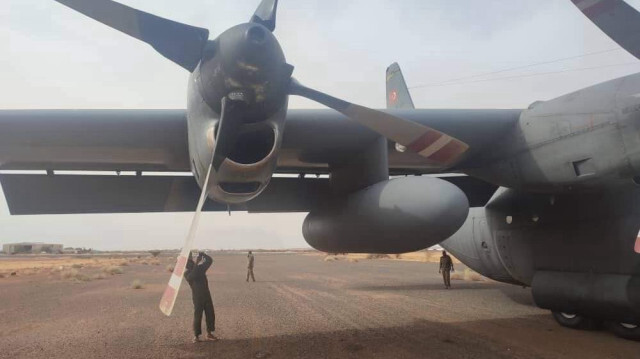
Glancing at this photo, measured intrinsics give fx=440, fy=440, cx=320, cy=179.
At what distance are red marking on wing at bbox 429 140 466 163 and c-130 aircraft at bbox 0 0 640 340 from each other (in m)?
0.02

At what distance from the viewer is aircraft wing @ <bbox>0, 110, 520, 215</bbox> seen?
586cm

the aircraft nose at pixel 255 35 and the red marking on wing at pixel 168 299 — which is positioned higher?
the aircraft nose at pixel 255 35

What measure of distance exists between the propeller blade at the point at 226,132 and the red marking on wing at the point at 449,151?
8.60 feet

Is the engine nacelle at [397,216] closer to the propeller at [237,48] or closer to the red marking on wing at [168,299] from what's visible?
the propeller at [237,48]

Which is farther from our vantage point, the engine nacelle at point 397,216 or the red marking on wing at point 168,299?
the engine nacelle at point 397,216

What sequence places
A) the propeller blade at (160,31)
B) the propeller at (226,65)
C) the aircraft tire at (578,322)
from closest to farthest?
the propeller at (226,65)
the propeller blade at (160,31)
the aircraft tire at (578,322)

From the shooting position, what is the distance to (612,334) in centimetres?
778

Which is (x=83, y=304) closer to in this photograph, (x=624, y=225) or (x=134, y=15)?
(x=134, y=15)

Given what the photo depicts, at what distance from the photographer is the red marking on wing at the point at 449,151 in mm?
5598

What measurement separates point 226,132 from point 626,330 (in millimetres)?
7222

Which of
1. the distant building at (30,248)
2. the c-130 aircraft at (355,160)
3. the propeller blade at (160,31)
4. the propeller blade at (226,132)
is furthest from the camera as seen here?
the distant building at (30,248)

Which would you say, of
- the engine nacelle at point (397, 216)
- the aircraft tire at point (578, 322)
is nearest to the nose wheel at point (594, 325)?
Answer: the aircraft tire at point (578, 322)

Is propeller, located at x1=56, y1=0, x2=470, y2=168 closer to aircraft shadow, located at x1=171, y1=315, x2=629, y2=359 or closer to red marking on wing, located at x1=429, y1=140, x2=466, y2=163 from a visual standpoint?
red marking on wing, located at x1=429, y1=140, x2=466, y2=163

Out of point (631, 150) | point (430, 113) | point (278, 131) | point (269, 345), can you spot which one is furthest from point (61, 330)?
point (631, 150)
